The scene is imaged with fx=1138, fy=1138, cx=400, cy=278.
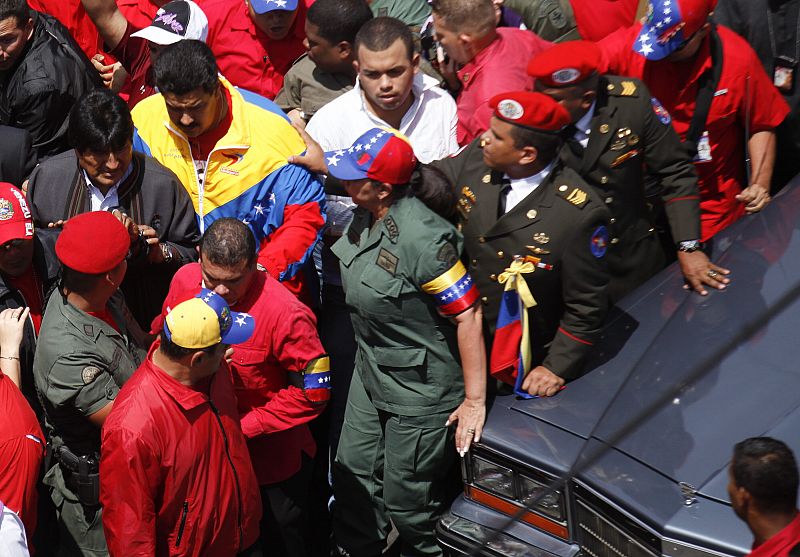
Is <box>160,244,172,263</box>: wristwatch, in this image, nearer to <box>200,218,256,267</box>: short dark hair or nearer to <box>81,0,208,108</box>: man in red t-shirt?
<box>200,218,256,267</box>: short dark hair

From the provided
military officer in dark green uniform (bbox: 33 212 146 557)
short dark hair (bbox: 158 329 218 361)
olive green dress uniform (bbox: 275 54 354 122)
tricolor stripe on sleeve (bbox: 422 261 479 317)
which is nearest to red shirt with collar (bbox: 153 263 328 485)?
military officer in dark green uniform (bbox: 33 212 146 557)

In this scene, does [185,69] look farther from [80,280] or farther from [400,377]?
[400,377]

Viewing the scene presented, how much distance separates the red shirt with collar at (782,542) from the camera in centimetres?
325

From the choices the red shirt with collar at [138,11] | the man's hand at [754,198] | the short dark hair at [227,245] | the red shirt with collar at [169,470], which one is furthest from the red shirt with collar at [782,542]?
the red shirt with collar at [138,11]

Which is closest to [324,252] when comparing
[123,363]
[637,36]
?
[123,363]

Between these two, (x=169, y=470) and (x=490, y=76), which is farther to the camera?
(x=490, y=76)

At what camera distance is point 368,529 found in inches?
200

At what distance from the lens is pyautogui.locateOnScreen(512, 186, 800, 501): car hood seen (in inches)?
154

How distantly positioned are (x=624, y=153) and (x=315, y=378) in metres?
1.63

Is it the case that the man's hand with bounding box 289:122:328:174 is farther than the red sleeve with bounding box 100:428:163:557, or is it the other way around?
the man's hand with bounding box 289:122:328:174

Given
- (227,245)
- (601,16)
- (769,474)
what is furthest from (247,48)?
(769,474)

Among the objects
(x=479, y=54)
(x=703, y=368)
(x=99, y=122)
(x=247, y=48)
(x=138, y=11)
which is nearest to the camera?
(x=703, y=368)

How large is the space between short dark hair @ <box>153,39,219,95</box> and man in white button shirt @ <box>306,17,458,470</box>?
71 centimetres

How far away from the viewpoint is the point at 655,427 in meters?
4.08
